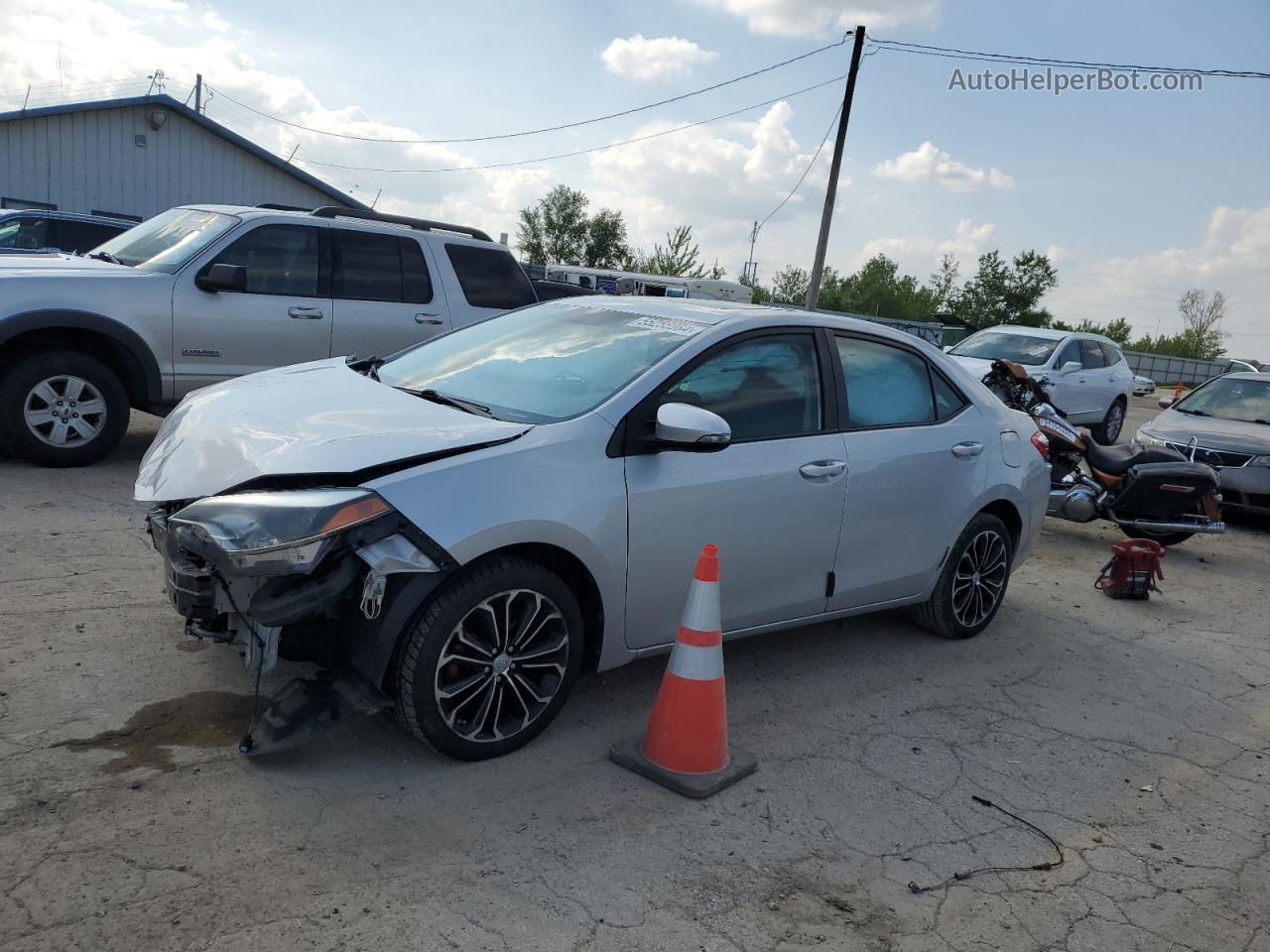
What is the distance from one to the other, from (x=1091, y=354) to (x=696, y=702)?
47.0 feet

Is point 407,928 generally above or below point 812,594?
below

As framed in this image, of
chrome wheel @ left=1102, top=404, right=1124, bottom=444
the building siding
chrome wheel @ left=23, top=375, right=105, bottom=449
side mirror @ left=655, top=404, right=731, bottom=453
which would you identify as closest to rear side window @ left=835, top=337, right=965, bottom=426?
side mirror @ left=655, top=404, right=731, bottom=453

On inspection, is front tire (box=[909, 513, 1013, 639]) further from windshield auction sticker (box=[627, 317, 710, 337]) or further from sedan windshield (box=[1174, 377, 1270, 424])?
sedan windshield (box=[1174, 377, 1270, 424])

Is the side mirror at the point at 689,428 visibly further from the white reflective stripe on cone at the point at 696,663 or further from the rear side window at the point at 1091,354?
the rear side window at the point at 1091,354

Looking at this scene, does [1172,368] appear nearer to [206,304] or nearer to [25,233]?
[25,233]

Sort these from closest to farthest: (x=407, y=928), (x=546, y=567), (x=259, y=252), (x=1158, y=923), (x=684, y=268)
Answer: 1. (x=407, y=928)
2. (x=1158, y=923)
3. (x=546, y=567)
4. (x=259, y=252)
5. (x=684, y=268)

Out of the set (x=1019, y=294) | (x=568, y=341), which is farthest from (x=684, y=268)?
(x=568, y=341)

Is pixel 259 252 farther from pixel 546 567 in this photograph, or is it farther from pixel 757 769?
pixel 757 769

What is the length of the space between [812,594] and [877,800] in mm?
1082

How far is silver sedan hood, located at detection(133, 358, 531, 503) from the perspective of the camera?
3.39 meters

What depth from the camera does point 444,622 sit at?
332cm

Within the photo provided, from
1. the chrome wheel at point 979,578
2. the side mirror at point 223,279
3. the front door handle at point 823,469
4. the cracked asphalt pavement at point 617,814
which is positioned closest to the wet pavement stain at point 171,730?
the cracked asphalt pavement at point 617,814

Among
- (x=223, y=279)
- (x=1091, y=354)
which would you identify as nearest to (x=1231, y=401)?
(x=1091, y=354)

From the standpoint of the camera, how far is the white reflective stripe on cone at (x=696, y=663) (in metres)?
3.64
